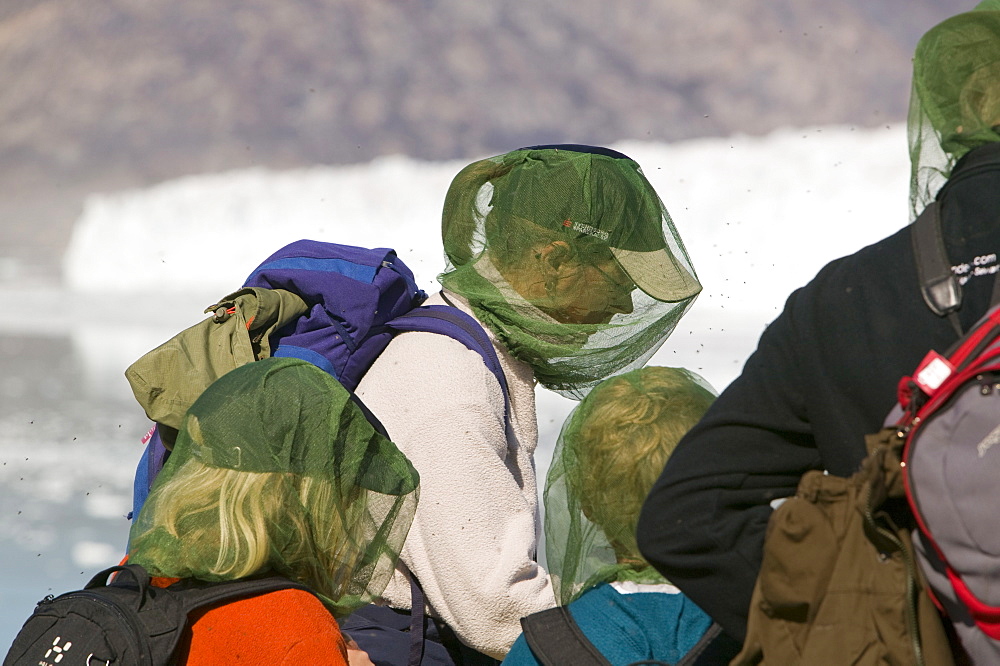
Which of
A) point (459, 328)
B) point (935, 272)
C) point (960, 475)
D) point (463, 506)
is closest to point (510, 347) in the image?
point (459, 328)

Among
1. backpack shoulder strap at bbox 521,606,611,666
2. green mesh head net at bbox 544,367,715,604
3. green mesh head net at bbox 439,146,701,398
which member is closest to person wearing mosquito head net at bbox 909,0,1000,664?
green mesh head net at bbox 544,367,715,604

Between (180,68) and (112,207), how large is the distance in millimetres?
1467

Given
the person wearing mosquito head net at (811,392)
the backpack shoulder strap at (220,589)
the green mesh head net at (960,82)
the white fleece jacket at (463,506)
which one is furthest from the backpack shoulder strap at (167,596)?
the green mesh head net at (960,82)

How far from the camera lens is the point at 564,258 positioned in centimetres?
188

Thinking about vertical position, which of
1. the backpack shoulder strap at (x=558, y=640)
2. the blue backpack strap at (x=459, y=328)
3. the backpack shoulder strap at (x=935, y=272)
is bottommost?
the backpack shoulder strap at (x=558, y=640)

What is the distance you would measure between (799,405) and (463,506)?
69 cm

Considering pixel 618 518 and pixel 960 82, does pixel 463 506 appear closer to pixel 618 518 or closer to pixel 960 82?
pixel 618 518

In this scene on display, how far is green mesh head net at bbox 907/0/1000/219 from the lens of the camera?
108 centimetres

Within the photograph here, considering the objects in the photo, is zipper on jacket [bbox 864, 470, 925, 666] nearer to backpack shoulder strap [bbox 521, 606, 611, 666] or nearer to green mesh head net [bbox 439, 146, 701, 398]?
backpack shoulder strap [bbox 521, 606, 611, 666]

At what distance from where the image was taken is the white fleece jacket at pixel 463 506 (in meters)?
1.56

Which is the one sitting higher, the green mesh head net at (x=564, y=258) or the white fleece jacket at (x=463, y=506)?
the green mesh head net at (x=564, y=258)

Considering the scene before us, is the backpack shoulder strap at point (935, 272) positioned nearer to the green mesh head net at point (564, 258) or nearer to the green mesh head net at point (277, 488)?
the green mesh head net at point (277, 488)

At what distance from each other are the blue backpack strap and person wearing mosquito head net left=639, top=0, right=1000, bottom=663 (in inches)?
29.5

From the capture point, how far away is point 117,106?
335 inches
